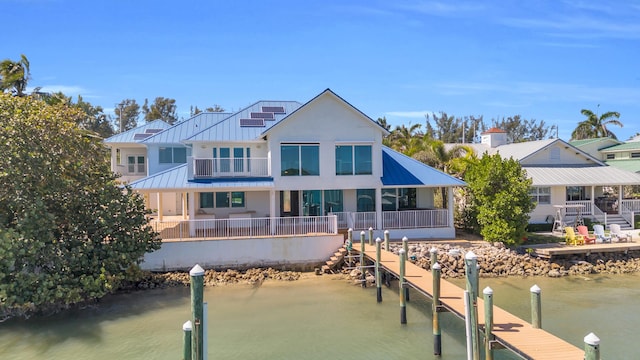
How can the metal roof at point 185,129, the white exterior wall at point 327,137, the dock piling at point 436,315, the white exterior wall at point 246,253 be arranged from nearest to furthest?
the dock piling at point 436,315, the white exterior wall at point 246,253, the white exterior wall at point 327,137, the metal roof at point 185,129

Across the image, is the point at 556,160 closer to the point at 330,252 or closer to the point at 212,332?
the point at 330,252

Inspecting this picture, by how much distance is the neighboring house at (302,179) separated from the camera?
22.8m

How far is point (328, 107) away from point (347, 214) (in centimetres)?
586

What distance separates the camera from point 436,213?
2448cm

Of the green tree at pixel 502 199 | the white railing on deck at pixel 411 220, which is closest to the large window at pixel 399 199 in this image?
the white railing on deck at pixel 411 220

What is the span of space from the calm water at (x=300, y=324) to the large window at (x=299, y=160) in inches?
245

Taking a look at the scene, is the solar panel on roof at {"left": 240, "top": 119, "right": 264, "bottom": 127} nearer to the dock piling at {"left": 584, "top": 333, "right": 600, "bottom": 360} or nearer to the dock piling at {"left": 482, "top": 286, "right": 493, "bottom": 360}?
the dock piling at {"left": 482, "top": 286, "right": 493, "bottom": 360}

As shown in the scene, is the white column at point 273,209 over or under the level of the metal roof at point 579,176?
under

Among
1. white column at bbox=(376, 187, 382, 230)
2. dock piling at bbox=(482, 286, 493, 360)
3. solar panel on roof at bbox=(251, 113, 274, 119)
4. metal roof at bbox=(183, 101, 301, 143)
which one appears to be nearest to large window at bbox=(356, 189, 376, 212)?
white column at bbox=(376, 187, 382, 230)

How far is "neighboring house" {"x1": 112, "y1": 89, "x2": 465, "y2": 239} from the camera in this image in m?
22.8

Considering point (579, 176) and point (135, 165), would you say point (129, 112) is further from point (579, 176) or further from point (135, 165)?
A: point (579, 176)

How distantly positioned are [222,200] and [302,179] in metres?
5.33

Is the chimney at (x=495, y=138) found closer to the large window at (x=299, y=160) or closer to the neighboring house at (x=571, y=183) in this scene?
the neighboring house at (x=571, y=183)

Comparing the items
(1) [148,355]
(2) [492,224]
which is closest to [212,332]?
(1) [148,355]
